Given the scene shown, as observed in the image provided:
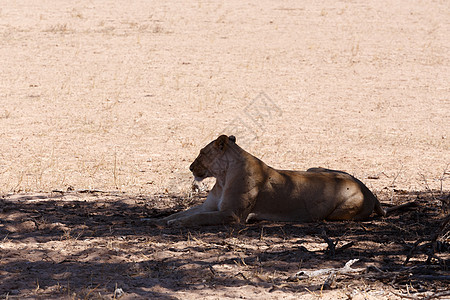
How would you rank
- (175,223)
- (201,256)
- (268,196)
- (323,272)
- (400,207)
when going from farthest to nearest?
1. (400,207)
2. (268,196)
3. (175,223)
4. (201,256)
5. (323,272)

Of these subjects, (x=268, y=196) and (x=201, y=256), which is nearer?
(x=201, y=256)

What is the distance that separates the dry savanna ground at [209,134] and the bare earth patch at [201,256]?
21 millimetres

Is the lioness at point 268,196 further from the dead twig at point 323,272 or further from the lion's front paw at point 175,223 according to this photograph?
the dead twig at point 323,272

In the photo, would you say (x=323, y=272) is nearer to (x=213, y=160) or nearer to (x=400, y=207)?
(x=213, y=160)

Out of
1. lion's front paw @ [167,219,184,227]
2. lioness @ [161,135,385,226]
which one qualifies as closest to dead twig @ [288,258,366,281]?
lioness @ [161,135,385,226]

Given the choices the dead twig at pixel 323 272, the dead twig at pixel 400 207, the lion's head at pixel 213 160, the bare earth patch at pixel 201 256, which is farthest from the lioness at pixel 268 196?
the dead twig at pixel 323 272

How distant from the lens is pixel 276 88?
15.3 m

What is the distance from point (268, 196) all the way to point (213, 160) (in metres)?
0.70

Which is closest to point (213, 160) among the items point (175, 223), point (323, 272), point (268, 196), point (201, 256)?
point (268, 196)

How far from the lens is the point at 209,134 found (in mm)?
11703

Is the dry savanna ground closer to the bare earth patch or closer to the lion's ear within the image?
the bare earth patch

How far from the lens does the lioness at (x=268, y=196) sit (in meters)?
6.30

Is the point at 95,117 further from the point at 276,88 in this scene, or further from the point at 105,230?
the point at 105,230

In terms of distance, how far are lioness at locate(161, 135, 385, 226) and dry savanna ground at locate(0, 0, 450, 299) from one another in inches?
7.0
